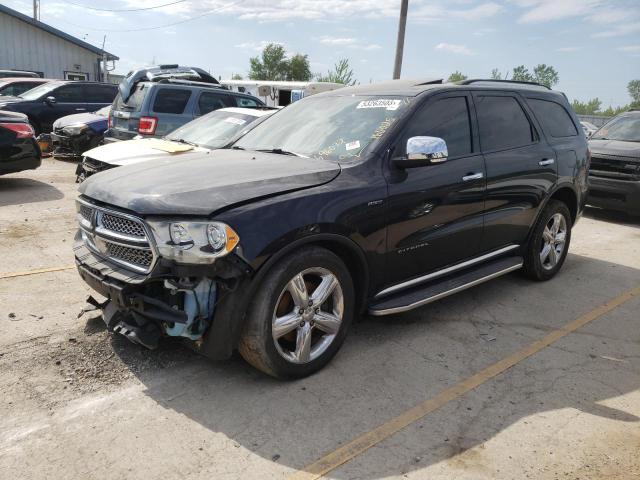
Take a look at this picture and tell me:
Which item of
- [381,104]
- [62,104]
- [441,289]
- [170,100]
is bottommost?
[441,289]

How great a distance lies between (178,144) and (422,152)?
4717 millimetres

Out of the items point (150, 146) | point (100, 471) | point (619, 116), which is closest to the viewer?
point (100, 471)

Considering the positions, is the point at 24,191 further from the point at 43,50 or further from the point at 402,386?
the point at 43,50

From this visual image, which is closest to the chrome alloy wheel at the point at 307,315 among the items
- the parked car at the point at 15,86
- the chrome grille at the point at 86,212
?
the chrome grille at the point at 86,212

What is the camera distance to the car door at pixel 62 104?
45.6ft

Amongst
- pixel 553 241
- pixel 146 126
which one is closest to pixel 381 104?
pixel 553 241

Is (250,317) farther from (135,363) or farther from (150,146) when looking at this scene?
(150,146)

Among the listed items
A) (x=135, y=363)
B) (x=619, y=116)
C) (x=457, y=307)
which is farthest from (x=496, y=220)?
(x=619, y=116)

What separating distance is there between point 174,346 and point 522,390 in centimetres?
235

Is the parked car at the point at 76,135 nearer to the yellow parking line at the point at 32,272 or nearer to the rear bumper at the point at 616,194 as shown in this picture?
Answer: the yellow parking line at the point at 32,272

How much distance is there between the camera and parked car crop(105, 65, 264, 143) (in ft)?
32.1

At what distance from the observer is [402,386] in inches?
137

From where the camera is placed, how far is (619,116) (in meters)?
10.6

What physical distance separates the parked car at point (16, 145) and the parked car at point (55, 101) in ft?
16.7
